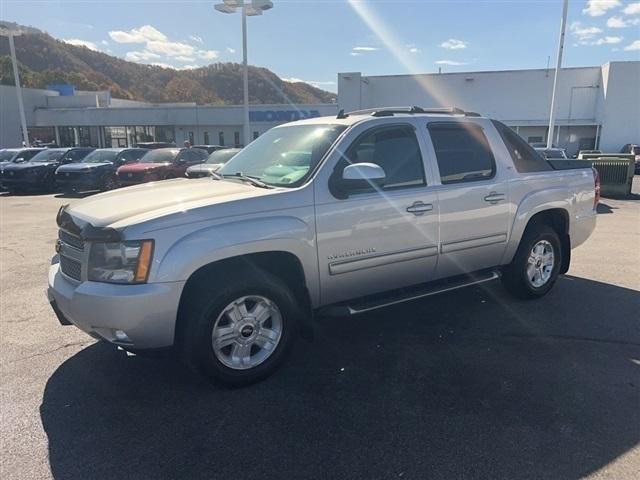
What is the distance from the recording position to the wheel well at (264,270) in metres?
3.37

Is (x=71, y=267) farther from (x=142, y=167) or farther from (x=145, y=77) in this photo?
(x=145, y=77)

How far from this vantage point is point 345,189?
381cm

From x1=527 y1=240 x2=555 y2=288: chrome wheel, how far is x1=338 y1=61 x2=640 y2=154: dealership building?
30.4 metres

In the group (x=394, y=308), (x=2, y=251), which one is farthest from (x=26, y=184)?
(x=394, y=308)

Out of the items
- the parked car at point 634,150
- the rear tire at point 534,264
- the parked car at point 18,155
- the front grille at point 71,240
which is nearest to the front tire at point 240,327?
the front grille at point 71,240

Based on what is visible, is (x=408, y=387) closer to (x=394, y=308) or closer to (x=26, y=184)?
(x=394, y=308)

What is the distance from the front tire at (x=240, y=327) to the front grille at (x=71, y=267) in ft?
2.65

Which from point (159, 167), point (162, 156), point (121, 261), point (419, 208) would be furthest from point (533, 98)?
point (121, 261)

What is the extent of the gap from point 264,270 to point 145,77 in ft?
430

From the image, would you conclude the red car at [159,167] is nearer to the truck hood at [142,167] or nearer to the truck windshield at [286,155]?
the truck hood at [142,167]

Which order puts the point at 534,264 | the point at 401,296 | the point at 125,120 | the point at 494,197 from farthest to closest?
the point at 125,120, the point at 534,264, the point at 494,197, the point at 401,296

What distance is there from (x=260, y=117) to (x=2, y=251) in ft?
105

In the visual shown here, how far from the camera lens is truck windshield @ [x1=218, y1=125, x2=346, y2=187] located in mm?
3943

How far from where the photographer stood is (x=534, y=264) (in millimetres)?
5336
